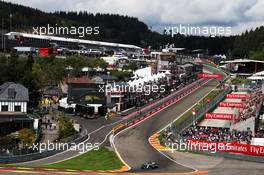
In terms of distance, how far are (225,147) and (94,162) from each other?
15042 mm

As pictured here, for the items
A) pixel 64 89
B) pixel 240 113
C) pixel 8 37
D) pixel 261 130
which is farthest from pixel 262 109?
pixel 8 37

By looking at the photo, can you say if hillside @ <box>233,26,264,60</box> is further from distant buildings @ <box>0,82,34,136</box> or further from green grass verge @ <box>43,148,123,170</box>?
green grass verge @ <box>43,148,123,170</box>

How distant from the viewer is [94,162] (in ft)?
182

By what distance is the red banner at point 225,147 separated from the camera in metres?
55.6

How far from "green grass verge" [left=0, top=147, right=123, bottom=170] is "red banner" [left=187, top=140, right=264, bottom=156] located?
379 inches

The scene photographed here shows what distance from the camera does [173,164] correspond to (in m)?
52.9

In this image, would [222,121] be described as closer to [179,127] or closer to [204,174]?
[179,127]

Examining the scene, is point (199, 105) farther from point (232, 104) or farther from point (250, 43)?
point (250, 43)

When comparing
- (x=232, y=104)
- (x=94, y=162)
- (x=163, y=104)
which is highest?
(x=232, y=104)

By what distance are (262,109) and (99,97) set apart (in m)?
29.2

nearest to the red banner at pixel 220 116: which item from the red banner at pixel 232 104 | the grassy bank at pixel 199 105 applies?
the grassy bank at pixel 199 105

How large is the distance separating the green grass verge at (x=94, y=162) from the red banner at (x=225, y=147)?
31.6ft

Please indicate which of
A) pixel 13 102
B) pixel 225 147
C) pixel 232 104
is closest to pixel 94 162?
pixel 225 147

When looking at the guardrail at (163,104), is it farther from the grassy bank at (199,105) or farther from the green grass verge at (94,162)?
the green grass verge at (94,162)
